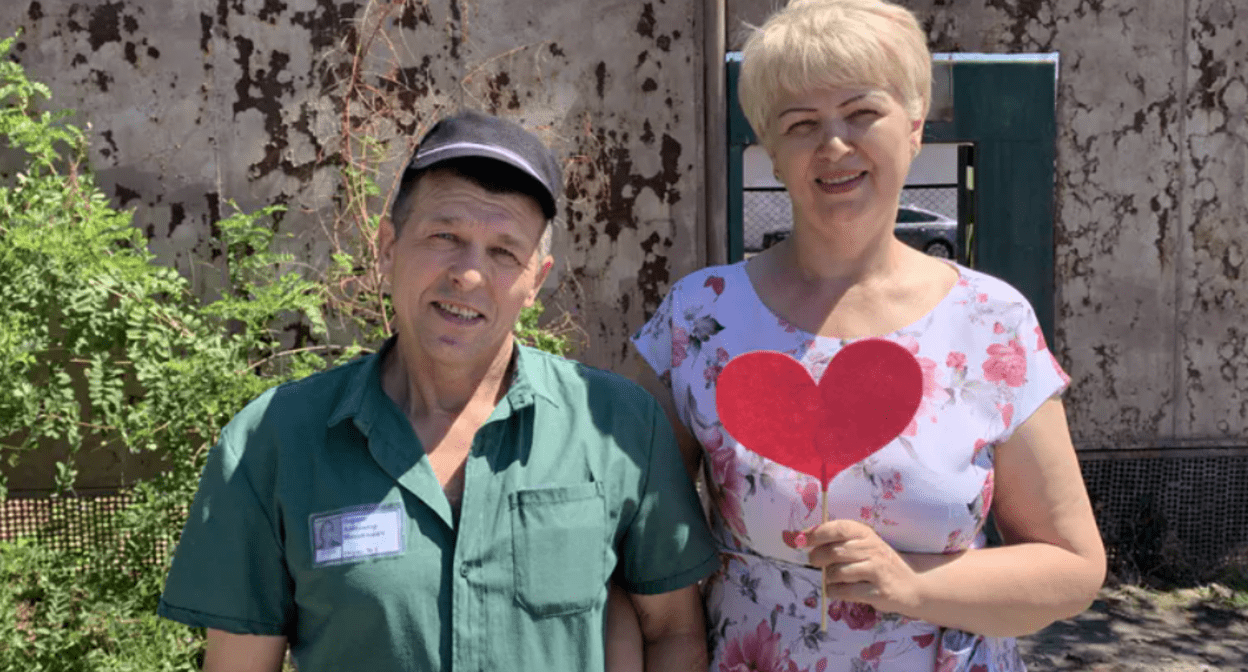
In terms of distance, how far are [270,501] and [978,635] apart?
1.12 m

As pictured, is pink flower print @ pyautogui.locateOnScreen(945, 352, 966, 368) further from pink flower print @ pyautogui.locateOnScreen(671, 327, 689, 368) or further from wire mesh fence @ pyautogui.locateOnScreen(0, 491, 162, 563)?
wire mesh fence @ pyautogui.locateOnScreen(0, 491, 162, 563)

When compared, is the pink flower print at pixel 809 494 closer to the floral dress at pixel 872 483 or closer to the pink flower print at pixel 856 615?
the floral dress at pixel 872 483

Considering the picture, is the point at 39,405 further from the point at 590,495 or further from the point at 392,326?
the point at 590,495

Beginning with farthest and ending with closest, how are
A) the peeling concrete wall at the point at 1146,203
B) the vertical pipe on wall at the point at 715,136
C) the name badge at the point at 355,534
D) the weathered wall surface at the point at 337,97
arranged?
the peeling concrete wall at the point at 1146,203, the vertical pipe on wall at the point at 715,136, the weathered wall surface at the point at 337,97, the name badge at the point at 355,534

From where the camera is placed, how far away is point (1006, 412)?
1772 millimetres

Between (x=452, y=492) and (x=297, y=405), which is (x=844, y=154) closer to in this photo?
(x=452, y=492)

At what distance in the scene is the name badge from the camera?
5.13ft

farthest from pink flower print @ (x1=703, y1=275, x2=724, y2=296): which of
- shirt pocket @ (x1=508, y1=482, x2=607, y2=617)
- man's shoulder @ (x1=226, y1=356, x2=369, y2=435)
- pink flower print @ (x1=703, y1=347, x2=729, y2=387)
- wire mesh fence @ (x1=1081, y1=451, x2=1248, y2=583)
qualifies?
wire mesh fence @ (x1=1081, y1=451, x2=1248, y2=583)

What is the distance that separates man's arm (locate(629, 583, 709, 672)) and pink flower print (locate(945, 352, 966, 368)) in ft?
1.77

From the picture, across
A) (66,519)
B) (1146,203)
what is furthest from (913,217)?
(66,519)

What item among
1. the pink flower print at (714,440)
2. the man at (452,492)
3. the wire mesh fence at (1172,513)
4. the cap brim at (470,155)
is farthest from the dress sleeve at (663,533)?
the wire mesh fence at (1172,513)

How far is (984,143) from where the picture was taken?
509 cm

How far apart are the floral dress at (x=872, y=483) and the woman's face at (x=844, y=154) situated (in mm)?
191

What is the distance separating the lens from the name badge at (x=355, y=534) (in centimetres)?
156
